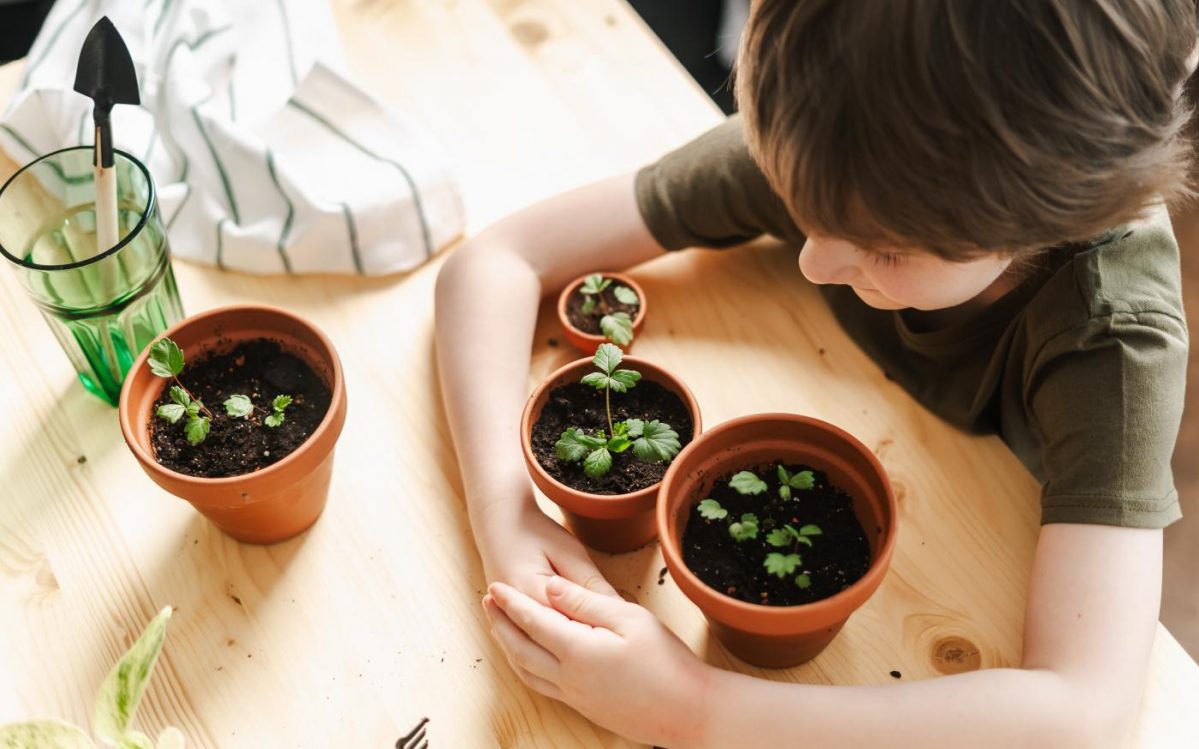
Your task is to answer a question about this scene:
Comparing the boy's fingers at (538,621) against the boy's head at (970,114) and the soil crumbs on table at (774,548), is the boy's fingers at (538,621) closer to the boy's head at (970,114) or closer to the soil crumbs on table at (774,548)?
the soil crumbs on table at (774,548)

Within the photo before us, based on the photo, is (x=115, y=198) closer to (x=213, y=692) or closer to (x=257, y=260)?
(x=257, y=260)

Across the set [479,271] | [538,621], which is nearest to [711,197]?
[479,271]

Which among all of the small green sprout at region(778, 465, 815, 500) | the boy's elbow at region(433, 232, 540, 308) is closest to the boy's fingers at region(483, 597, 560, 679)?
the small green sprout at region(778, 465, 815, 500)

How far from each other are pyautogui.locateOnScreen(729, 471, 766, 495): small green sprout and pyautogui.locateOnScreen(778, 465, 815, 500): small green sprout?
0.05 feet

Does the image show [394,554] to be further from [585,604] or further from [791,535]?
[791,535]

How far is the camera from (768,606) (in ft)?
2.28

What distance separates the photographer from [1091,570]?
750mm

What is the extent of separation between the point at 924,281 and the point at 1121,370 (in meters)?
0.17

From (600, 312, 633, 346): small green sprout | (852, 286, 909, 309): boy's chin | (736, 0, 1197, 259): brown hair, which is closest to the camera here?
(736, 0, 1197, 259): brown hair

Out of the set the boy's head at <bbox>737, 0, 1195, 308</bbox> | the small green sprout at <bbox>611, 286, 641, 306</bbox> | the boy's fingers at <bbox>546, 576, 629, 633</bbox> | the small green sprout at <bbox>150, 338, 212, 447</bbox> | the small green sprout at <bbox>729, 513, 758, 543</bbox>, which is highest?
the boy's head at <bbox>737, 0, 1195, 308</bbox>

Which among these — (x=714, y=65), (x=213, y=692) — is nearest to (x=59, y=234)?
(x=213, y=692)

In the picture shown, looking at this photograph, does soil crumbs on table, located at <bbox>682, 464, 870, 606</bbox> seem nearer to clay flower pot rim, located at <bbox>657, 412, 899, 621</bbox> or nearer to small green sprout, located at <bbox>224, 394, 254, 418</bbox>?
clay flower pot rim, located at <bbox>657, 412, 899, 621</bbox>

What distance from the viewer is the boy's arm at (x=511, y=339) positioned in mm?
813

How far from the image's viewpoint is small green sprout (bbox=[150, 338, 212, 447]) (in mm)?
776
